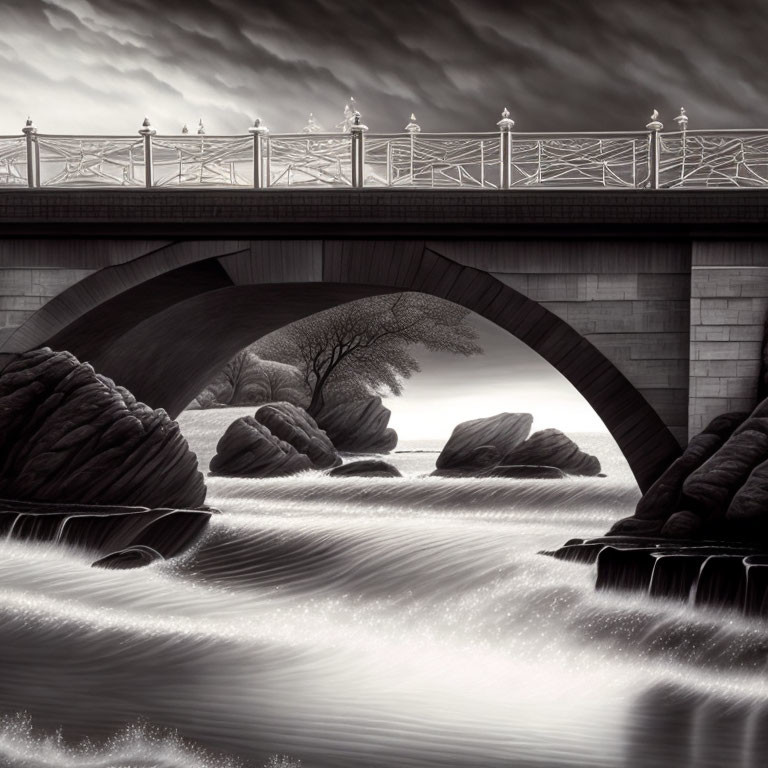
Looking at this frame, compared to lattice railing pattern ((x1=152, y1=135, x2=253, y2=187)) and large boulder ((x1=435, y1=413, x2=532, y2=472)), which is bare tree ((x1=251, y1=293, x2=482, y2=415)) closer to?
large boulder ((x1=435, y1=413, x2=532, y2=472))

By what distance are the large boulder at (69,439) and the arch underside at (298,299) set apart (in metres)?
0.48

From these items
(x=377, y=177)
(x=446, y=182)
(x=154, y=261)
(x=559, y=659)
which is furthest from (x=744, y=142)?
(x=154, y=261)

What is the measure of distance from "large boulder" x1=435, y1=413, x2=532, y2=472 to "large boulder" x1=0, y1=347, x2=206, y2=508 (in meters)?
10.3

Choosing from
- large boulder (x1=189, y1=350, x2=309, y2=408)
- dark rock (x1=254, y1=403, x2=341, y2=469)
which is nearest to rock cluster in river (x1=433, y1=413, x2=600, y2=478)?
dark rock (x1=254, y1=403, x2=341, y2=469)

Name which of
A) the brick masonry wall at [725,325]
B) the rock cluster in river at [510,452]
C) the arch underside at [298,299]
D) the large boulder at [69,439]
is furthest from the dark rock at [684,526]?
the rock cluster in river at [510,452]

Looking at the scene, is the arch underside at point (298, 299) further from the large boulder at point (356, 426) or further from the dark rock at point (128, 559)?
the large boulder at point (356, 426)

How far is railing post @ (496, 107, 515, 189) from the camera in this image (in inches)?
500

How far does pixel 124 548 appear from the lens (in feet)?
43.2

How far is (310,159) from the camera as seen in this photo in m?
13.3

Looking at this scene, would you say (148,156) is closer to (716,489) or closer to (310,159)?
(310,159)

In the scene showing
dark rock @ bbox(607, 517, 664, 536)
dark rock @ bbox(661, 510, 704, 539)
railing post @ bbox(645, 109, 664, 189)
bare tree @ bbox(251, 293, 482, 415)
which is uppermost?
railing post @ bbox(645, 109, 664, 189)

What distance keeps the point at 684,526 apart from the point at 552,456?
11.0 metres

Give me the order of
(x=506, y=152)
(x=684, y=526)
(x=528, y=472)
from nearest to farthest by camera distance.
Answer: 1. (x=684, y=526)
2. (x=506, y=152)
3. (x=528, y=472)

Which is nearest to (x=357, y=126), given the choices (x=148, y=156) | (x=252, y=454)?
(x=148, y=156)
